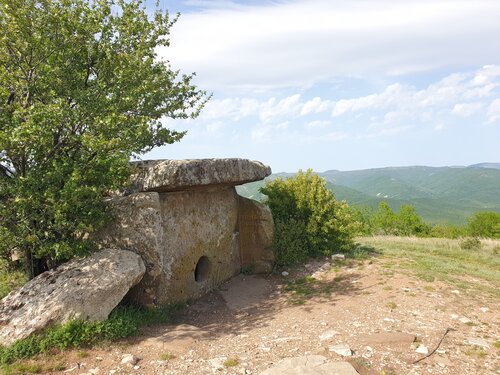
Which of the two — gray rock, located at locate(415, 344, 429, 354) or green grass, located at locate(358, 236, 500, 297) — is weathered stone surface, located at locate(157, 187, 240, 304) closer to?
green grass, located at locate(358, 236, 500, 297)

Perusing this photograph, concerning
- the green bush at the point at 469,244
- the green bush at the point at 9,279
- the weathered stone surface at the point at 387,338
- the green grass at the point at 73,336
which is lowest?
the green bush at the point at 469,244

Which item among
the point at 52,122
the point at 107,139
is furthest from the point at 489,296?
the point at 52,122

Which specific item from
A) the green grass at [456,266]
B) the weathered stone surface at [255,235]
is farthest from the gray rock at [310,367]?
the weathered stone surface at [255,235]

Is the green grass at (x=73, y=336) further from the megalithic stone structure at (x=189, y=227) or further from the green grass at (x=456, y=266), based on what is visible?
the green grass at (x=456, y=266)

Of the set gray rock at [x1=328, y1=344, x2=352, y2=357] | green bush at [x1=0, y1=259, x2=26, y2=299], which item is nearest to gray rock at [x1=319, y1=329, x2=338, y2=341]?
gray rock at [x1=328, y1=344, x2=352, y2=357]

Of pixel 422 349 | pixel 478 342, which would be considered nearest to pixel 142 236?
pixel 422 349

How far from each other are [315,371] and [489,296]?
750 cm

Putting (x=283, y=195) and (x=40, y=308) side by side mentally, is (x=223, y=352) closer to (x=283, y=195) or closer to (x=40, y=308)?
(x=40, y=308)

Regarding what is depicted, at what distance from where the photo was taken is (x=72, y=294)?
9164 millimetres

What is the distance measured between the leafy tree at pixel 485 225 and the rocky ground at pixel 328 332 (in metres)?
46.3

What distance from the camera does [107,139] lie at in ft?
35.1

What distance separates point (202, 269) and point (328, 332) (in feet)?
19.5

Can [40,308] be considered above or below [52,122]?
below

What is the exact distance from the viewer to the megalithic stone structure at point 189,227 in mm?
11062
